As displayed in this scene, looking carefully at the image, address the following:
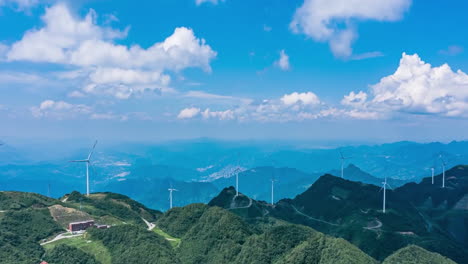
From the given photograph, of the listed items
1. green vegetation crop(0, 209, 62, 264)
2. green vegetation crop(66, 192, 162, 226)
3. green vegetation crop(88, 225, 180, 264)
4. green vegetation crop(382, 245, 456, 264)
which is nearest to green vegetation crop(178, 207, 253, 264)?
green vegetation crop(88, 225, 180, 264)

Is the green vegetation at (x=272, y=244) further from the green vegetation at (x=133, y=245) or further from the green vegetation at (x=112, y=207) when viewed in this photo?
the green vegetation at (x=112, y=207)

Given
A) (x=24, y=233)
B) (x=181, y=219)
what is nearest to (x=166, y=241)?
(x=181, y=219)

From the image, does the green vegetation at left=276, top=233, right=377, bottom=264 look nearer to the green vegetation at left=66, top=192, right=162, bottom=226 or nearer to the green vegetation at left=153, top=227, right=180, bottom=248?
the green vegetation at left=153, top=227, right=180, bottom=248

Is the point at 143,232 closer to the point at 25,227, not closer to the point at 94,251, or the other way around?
the point at 94,251

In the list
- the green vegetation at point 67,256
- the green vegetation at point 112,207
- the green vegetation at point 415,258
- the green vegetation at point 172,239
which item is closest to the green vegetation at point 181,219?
the green vegetation at point 172,239

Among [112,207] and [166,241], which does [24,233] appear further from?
[112,207]
